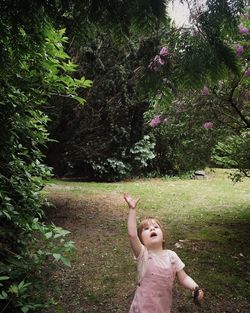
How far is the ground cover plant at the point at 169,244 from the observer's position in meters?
4.00

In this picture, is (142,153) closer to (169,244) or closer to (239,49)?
(169,244)

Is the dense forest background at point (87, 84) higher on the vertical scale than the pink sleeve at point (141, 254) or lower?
higher

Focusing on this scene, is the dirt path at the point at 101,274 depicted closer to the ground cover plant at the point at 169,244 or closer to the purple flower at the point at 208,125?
the ground cover plant at the point at 169,244

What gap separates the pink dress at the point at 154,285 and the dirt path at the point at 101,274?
20.8 inches

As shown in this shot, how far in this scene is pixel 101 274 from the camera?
15.0 ft

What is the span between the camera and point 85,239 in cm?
587

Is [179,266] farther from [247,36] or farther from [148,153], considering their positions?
[148,153]

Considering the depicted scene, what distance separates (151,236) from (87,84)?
1.59 meters

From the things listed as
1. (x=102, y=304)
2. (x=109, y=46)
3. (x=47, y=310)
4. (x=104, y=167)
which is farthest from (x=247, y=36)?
(x=104, y=167)

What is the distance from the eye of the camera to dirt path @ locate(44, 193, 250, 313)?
12.6ft

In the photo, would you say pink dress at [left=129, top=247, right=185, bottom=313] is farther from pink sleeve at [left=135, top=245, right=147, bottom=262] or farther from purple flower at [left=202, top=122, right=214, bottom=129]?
purple flower at [left=202, top=122, right=214, bottom=129]

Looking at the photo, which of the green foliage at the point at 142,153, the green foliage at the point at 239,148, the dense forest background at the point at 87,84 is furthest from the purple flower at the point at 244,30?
the green foliage at the point at 142,153

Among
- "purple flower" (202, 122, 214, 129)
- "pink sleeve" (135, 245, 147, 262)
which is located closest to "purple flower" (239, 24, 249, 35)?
"purple flower" (202, 122, 214, 129)

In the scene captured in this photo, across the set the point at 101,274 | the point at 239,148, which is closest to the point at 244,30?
the point at 239,148
